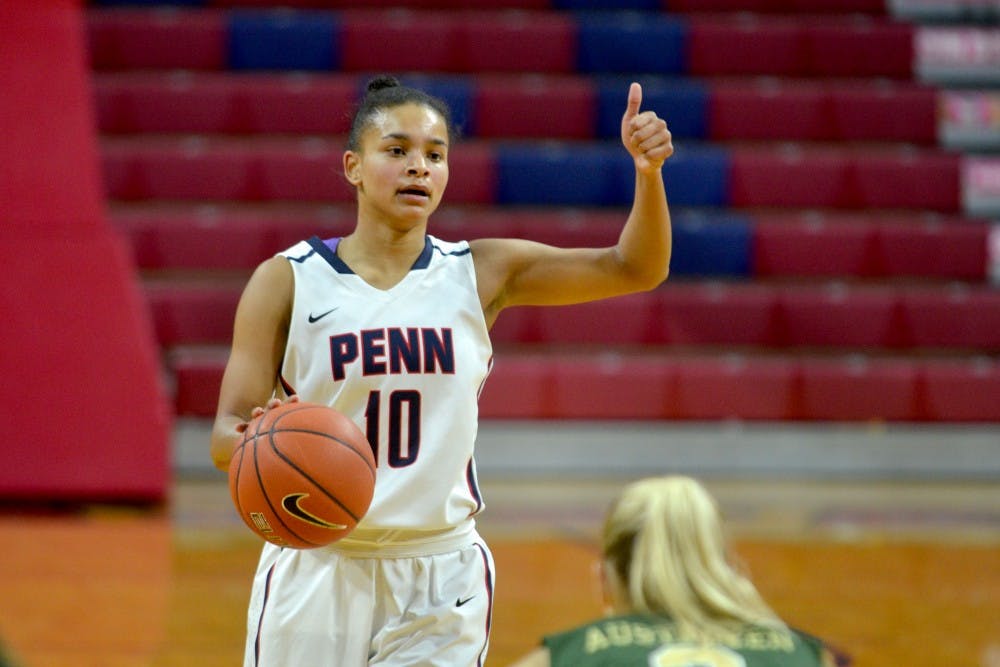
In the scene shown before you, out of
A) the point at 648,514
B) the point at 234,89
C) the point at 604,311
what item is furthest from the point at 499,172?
the point at 648,514

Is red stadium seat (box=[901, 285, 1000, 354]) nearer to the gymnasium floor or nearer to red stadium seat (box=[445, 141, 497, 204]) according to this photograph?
the gymnasium floor

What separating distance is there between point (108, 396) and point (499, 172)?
3328mm

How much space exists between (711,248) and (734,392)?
1.17 meters

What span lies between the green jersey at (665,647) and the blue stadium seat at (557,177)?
7670 millimetres

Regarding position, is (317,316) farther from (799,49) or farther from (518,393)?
(799,49)

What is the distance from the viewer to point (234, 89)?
32.1 ft

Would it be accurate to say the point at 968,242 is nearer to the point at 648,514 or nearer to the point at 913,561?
the point at 913,561

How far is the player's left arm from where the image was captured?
2.53 metres

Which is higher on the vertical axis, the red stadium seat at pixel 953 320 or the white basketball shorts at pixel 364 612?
the white basketball shorts at pixel 364 612

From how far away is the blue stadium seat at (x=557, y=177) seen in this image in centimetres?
947

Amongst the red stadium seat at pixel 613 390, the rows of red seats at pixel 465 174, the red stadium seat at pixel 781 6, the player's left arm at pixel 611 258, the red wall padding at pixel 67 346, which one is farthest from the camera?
the red stadium seat at pixel 781 6

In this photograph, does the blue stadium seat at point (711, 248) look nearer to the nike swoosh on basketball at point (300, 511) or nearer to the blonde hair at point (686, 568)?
the nike swoosh on basketball at point (300, 511)

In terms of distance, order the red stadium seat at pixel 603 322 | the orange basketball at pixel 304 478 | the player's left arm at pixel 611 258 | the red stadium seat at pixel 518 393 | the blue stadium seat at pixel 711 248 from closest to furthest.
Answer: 1. the orange basketball at pixel 304 478
2. the player's left arm at pixel 611 258
3. the red stadium seat at pixel 518 393
4. the red stadium seat at pixel 603 322
5. the blue stadium seat at pixel 711 248

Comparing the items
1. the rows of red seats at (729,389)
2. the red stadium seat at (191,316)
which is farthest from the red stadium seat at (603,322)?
the red stadium seat at (191,316)
